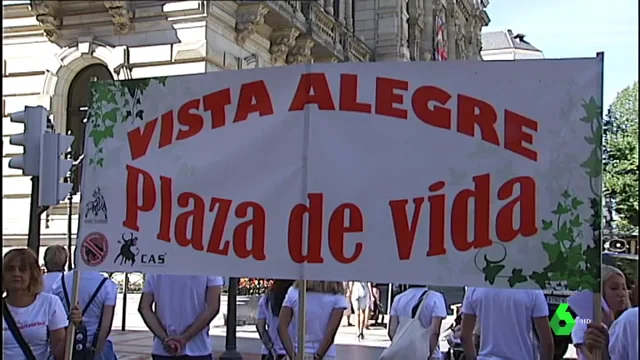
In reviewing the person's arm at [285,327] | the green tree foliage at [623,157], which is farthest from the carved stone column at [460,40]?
the person's arm at [285,327]

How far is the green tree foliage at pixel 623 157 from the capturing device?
14.9 feet

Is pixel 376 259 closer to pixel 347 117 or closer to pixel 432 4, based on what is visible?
pixel 347 117

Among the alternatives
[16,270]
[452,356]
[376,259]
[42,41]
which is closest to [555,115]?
[376,259]

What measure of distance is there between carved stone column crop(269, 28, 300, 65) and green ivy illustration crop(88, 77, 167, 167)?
91 centimetres

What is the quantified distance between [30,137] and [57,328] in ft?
8.41

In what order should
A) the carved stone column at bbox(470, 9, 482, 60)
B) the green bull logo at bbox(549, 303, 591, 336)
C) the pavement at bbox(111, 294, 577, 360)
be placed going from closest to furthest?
the carved stone column at bbox(470, 9, 482, 60) → the pavement at bbox(111, 294, 577, 360) → the green bull logo at bbox(549, 303, 591, 336)

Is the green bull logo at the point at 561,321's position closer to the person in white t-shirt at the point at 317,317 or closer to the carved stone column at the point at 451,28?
Answer: the carved stone column at the point at 451,28

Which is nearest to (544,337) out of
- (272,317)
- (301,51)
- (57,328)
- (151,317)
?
(272,317)

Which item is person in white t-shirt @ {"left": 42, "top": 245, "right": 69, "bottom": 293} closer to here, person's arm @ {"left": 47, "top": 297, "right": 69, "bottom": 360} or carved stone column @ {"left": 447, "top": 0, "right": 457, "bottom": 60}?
person's arm @ {"left": 47, "top": 297, "right": 69, "bottom": 360}

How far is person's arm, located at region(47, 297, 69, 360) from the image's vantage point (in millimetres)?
4883

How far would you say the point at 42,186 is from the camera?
7.02 metres

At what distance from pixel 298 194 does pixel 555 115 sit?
148 cm

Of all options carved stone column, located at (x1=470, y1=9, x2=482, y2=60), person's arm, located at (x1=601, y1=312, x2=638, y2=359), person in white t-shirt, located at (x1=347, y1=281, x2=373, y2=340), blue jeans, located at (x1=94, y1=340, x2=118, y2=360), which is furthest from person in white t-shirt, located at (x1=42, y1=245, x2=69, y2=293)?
person in white t-shirt, located at (x1=347, y1=281, x2=373, y2=340)

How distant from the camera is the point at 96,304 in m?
5.81
